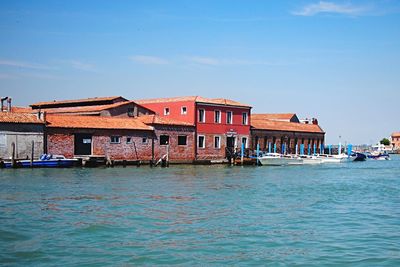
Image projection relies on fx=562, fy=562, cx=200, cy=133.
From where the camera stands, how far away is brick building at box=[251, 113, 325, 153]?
152 ft

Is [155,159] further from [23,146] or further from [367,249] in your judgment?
[367,249]

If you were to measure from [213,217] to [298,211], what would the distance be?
8.62 ft

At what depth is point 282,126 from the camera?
1960 inches

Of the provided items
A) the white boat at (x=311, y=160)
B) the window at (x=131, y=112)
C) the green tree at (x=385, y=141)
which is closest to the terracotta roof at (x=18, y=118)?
the window at (x=131, y=112)

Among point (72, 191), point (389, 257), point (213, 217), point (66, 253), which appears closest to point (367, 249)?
point (389, 257)

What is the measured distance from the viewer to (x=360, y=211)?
49.6 feet

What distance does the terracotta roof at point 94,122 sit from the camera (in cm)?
3195

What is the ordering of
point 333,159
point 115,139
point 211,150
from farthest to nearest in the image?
1. point 333,159
2. point 211,150
3. point 115,139

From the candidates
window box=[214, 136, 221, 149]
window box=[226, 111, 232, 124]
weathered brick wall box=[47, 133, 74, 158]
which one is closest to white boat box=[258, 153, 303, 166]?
window box=[214, 136, 221, 149]

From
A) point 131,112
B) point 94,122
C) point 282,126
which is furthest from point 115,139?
point 282,126

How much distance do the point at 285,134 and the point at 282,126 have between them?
0.87 meters

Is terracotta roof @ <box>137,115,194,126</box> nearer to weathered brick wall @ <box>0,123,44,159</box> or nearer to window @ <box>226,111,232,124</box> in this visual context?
window @ <box>226,111,232,124</box>

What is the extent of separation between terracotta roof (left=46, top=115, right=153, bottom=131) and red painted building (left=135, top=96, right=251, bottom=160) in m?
4.55

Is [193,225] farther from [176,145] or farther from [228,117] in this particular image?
[228,117]
